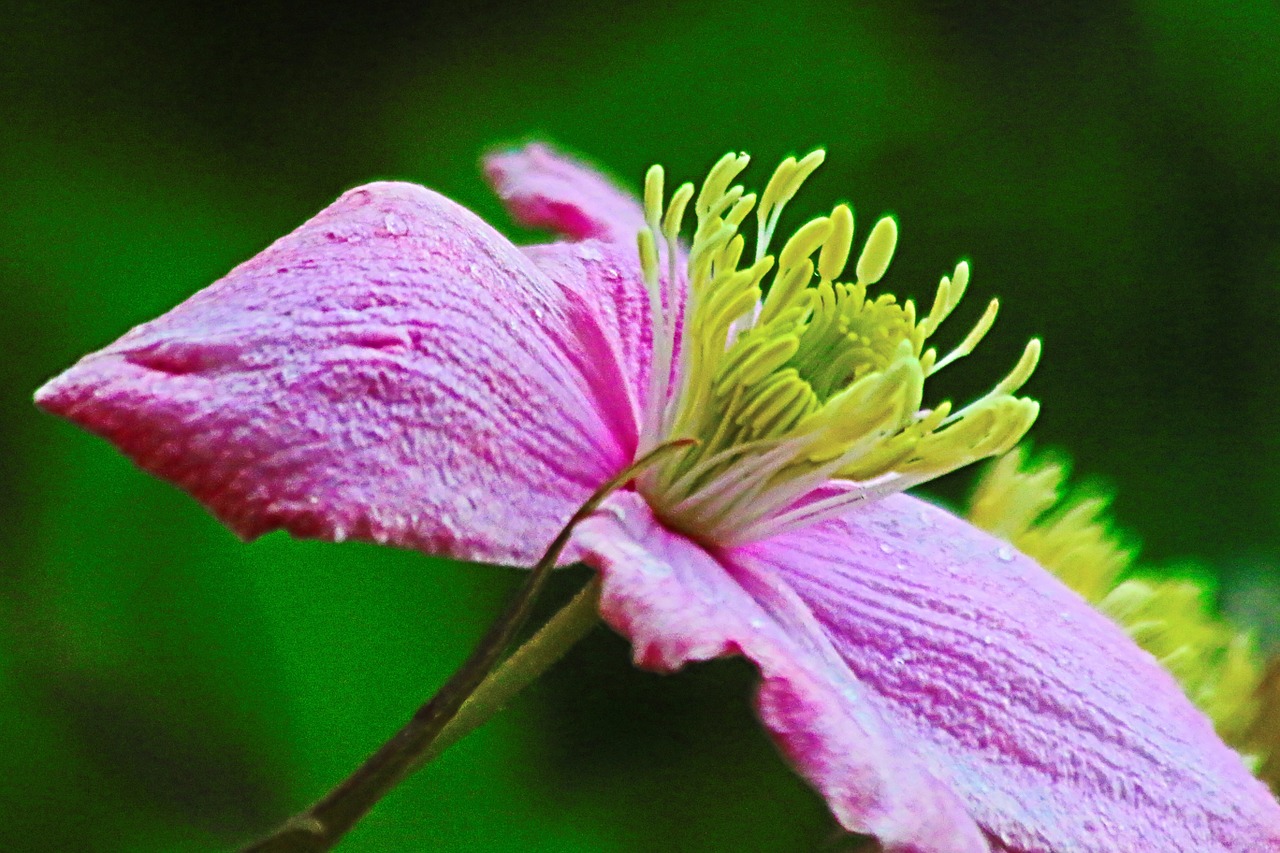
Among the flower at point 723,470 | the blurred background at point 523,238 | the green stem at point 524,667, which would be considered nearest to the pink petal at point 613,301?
the flower at point 723,470

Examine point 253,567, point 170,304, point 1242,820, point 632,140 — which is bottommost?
point 253,567

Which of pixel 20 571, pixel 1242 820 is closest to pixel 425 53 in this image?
pixel 20 571

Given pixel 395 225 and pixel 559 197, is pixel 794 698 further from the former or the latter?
pixel 559 197

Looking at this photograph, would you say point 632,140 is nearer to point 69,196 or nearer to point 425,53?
point 425,53

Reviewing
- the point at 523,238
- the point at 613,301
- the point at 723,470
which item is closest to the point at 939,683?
the point at 723,470

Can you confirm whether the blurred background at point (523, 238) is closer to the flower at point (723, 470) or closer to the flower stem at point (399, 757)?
the flower at point (723, 470)

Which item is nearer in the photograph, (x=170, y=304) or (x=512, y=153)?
(x=512, y=153)

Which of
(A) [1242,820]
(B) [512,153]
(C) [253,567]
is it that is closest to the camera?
(A) [1242,820]
